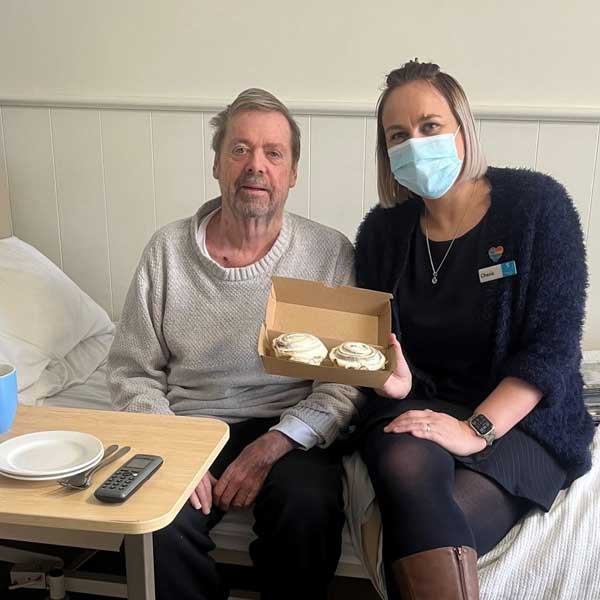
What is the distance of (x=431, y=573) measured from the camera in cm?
101

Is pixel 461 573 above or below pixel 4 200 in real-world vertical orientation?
below

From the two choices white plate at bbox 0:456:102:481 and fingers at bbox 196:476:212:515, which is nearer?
white plate at bbox 0:456:102:481

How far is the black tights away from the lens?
106 centimetres

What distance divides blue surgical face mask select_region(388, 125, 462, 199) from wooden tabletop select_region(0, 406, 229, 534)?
0.67m

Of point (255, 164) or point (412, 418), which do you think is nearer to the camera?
point (412, 418)

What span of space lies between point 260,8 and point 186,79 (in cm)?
32

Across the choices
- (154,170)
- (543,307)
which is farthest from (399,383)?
(154,170)

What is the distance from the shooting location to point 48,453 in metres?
0.91

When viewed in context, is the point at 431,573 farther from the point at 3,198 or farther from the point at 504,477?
the point at 3,198

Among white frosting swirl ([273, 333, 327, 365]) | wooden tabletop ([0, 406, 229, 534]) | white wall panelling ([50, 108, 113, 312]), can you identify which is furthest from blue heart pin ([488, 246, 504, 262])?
white wall panelling ([50, 108, 113, 312])

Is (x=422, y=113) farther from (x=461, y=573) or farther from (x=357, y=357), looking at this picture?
(x=461, y=573)

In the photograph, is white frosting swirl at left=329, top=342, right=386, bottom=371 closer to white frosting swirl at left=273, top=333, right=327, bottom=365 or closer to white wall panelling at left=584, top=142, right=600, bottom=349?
white frosting swirl at left=273, top=333, right=327, bottom=365

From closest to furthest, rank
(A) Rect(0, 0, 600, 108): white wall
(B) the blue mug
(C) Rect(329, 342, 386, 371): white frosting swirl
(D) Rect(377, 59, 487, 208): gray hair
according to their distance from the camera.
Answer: (B) the blue mug < (C) Rect(329, 342, 386, 371): white frosting swirl < (D) Rect(377, 59, 487, 208): gray hair < (A) Rect(0, 0, 600, 108): white wall

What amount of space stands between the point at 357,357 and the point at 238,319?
40 cm
